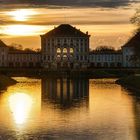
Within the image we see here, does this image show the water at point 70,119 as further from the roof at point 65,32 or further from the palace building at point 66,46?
the roof at point 65,32

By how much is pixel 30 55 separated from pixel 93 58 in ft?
53.9

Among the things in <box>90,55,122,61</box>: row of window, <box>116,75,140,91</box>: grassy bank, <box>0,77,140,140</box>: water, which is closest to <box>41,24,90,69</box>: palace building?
<box>90,55,122,61</box>: row of window

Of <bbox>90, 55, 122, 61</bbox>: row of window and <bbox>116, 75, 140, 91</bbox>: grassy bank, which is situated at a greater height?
<bbox>90, 55, 122, 61</bbox>: row of window

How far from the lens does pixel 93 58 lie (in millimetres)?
181625

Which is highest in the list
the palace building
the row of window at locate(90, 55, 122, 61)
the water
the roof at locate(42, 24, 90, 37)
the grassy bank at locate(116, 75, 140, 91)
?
the roof at locate(42, 24, 90, 37)

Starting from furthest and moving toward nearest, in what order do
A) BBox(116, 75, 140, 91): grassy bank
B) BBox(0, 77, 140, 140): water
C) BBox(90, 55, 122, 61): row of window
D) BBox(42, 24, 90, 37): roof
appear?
1. BBox(90, 55, 122, 61): row of window
2. BBox(42, 24, 90, 37): roof
3. BBox(116, 75, 140, 91): grassy bank
4. BBox(0, 77, 140, 140): water

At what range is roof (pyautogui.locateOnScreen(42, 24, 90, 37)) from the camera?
586ft

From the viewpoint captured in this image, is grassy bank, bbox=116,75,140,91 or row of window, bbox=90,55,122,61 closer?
grassy bank, bbox=116,75,140,91

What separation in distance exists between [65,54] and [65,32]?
5.65 meters

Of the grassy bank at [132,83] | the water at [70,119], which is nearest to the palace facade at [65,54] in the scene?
the grassy bank at [132,83]

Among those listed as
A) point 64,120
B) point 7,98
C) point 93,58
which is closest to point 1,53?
point 93,58

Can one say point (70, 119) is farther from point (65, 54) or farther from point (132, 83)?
point (65, 54)

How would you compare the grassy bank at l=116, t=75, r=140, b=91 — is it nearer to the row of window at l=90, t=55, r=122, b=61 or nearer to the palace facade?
the palace facade

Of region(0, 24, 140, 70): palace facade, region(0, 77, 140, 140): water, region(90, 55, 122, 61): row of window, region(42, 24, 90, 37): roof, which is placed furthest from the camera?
region(90, 55, 122, 61): row of window
